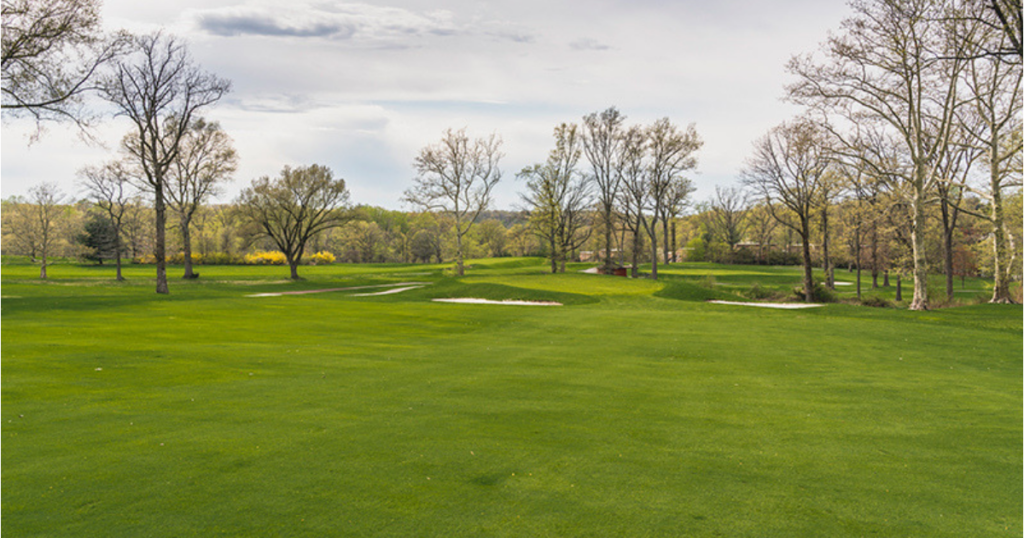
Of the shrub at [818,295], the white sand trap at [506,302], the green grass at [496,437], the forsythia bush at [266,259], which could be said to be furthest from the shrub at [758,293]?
the forsythia bush at [266,259]

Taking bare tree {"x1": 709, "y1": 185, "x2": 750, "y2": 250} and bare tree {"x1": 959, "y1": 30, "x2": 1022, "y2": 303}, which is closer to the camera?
bare tree {"x1": 959, "y1": 30, "x2": 1022, "y2": 303}

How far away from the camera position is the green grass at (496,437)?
4.48 metres

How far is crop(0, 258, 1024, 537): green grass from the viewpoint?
4477 millimetres

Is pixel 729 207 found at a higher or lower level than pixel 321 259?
higher

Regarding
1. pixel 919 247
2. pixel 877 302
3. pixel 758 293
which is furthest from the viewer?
pixel 758 293

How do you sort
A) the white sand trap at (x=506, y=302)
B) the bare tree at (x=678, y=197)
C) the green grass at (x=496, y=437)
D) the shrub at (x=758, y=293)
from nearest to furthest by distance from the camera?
the green grass at (x=496, y=437)
the white sand trap at (x=506, y=302)
the shrub at (x=758, y=293)
the bare tree at (x=678, y=197)

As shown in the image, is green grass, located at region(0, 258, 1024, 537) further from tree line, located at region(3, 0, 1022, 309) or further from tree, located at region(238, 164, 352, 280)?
tree, located at region(238, 164, 352, 280)

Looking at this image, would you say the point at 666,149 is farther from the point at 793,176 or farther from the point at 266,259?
the point at 266,259

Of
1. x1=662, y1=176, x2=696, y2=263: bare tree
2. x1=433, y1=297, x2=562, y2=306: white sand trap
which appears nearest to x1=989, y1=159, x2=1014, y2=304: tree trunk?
x1=433, y1=297, x2=562, y2=306: white sand trap

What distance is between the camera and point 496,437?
655cm

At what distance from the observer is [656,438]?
22.1 feet

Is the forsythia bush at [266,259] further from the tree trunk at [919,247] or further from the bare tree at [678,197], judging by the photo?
the tree trunk at [919,247]

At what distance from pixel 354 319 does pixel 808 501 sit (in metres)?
17.3

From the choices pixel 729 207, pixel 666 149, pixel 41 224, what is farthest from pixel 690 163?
pixel 41 224
